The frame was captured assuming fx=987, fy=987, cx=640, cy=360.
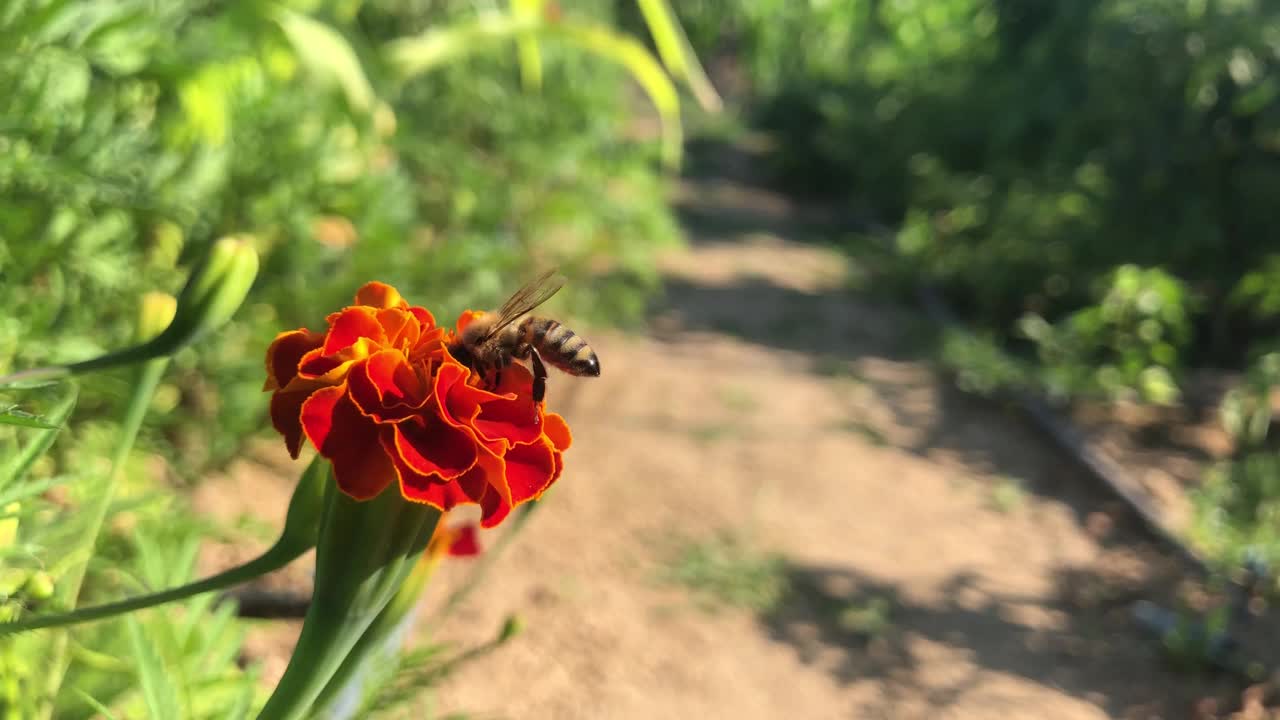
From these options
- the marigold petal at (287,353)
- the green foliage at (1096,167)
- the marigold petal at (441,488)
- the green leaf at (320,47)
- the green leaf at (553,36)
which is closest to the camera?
the marigold petal at (441,488)

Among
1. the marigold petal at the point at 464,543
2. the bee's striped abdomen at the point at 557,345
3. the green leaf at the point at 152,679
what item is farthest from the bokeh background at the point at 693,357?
the bee's striped abdomen at the point at 557,345

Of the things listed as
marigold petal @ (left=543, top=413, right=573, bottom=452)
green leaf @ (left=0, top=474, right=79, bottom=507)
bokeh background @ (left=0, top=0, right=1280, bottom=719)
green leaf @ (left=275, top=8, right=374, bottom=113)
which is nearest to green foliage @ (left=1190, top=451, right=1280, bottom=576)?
bokeh background @ (left=0, top=0, right=1280, bottom=719)

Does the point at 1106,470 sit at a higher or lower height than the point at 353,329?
higher

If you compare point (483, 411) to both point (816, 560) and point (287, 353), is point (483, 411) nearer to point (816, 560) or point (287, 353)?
point (287, 353)

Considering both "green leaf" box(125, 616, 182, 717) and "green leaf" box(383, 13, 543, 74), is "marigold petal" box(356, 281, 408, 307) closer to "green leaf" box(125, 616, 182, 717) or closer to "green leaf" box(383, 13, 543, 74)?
"green leaf" box(125, 616, 182, 717)

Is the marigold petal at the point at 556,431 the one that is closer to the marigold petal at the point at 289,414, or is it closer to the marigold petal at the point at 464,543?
the marigold petal at the point at 289,414

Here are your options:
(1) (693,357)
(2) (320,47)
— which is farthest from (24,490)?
(1) (693,357)
